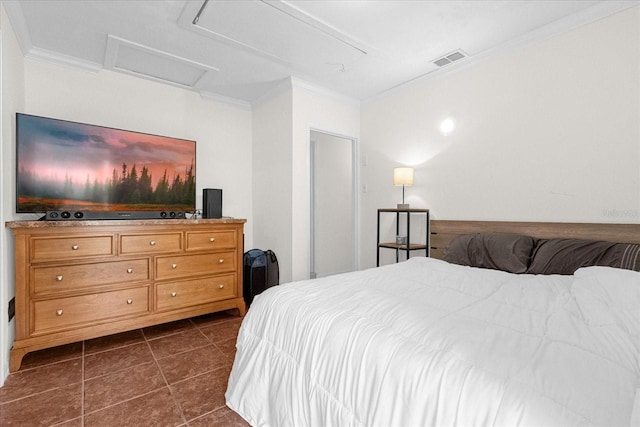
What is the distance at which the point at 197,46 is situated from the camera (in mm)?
2646

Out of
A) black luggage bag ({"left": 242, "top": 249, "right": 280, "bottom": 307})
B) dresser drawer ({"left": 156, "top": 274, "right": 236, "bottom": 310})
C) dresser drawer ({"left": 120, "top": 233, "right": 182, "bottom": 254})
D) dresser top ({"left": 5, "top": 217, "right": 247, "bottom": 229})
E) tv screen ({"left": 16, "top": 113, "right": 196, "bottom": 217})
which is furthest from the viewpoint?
black luggage bag ({"left": 242, "top": 249, "right": 280, "bottom": 307})

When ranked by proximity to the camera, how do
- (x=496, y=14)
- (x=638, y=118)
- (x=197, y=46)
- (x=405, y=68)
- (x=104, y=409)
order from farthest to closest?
(x=405, y=68) → (x=197, y=46) → (x=496, y=14) → (x=638, y=118) → (x=104, y=409)

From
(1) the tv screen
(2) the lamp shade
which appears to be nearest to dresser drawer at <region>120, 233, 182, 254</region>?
(1) the tv screen

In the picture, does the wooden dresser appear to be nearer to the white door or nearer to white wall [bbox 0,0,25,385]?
white wall [bbox 0,0,25,385]

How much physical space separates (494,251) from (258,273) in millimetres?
2421

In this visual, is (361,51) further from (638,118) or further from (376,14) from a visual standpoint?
(638,118)

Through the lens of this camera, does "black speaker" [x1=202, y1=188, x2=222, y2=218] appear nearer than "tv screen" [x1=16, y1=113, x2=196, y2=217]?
No

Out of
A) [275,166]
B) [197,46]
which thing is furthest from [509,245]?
[197,46]

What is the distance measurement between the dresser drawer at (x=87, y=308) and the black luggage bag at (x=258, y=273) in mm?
1110

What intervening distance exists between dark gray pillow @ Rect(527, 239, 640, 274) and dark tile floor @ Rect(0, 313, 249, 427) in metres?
2.14

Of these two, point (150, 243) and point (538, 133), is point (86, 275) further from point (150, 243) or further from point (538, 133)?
point (538, 133)

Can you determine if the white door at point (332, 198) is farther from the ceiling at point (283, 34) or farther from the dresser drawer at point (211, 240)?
the dresser drawer at point (211, 240)

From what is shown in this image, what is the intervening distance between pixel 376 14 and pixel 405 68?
96cm

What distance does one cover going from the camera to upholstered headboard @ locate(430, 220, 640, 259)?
201cm
